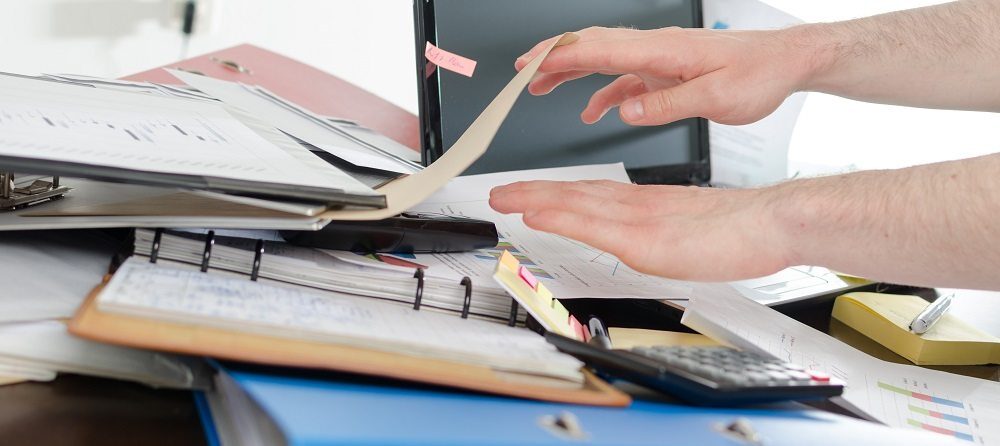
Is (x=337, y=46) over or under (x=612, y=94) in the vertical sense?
over

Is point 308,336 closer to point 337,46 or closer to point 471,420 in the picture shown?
point 471,420

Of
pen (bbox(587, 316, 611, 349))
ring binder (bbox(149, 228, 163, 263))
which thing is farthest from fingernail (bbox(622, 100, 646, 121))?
ring binder (bbox(149, 228, 163, 263))

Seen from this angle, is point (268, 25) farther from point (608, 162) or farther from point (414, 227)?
point (414, 227)

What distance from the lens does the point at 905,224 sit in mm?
599

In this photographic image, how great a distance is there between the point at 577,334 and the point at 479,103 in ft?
1.55

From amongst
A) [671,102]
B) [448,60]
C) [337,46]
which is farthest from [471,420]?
[337,46]

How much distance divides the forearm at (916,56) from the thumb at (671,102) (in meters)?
0.11

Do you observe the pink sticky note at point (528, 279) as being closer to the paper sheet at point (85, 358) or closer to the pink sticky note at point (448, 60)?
the paper sheet at point (85, 358)

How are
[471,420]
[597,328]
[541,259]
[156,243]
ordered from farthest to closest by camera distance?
[541,259] → [597,328] → [156,243] → [471,420]

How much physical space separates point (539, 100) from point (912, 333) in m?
0.51

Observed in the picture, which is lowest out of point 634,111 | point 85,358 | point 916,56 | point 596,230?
point 85,358

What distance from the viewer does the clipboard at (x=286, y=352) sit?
394 mm

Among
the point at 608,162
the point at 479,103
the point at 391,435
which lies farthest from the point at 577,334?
the point at 608,162

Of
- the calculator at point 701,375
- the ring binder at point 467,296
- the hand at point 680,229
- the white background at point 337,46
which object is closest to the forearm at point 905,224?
the hand at point 680,229
